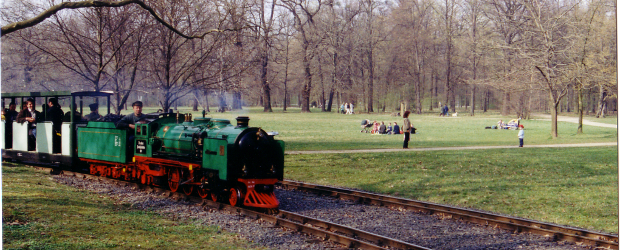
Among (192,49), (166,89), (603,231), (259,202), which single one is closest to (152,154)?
(259,202)

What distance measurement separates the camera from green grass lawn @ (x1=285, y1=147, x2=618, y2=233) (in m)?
11.3

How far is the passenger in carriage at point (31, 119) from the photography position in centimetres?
1444

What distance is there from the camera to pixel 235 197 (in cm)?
1060

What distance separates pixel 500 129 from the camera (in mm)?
36688

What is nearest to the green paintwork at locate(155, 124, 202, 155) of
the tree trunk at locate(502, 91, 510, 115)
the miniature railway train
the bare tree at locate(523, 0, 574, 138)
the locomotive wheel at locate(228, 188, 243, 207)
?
the miniature railway train

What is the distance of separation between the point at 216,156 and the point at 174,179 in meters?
2.16

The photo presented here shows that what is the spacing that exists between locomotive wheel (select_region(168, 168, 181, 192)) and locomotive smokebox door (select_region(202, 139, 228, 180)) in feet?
4.80

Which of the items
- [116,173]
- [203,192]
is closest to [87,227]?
[203,192]

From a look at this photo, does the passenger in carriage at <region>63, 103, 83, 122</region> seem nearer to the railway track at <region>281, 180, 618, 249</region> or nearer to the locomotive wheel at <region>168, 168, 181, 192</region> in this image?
the locomotive wheel at <region>168, 168, 181, 192</region>

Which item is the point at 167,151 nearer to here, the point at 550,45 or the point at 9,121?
the point at 9,121

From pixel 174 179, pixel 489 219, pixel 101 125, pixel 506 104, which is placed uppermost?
pixel 506 104

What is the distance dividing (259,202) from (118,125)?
5165 mm

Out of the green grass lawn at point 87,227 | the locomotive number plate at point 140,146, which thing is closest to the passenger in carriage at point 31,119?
the green grass lawn at point 87,227

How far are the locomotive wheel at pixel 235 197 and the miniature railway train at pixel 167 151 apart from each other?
0.02 metres
